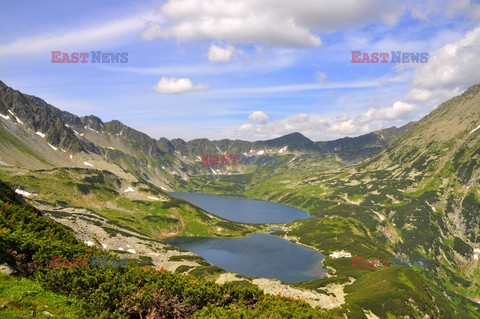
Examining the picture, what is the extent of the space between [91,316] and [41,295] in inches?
180

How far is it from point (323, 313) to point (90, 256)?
25913 mm

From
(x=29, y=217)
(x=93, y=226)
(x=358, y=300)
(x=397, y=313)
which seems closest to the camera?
(x=29, y=217)

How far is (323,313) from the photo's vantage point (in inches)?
1324

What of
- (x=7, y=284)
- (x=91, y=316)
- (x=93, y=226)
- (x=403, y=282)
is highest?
(x=7, y=284)

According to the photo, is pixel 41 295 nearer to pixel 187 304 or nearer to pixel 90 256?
pixel 90 256

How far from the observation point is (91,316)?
25.1 meters

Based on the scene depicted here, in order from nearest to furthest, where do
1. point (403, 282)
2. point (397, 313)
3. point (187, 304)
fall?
point (187, 304), point (397, 313), point (403, 282)

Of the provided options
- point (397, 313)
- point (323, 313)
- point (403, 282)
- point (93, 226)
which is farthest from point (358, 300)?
point (93, 226)

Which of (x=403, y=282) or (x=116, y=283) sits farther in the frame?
(x=403, y=282)

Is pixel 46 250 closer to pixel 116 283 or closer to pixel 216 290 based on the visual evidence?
pixel 116 283

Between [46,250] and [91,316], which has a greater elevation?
[46,250]

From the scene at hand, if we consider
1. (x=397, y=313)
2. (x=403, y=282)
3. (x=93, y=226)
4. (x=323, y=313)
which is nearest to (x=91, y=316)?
(x=323, y=313)

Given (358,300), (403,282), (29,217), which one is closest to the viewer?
(29,217)

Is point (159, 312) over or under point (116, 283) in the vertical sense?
under
